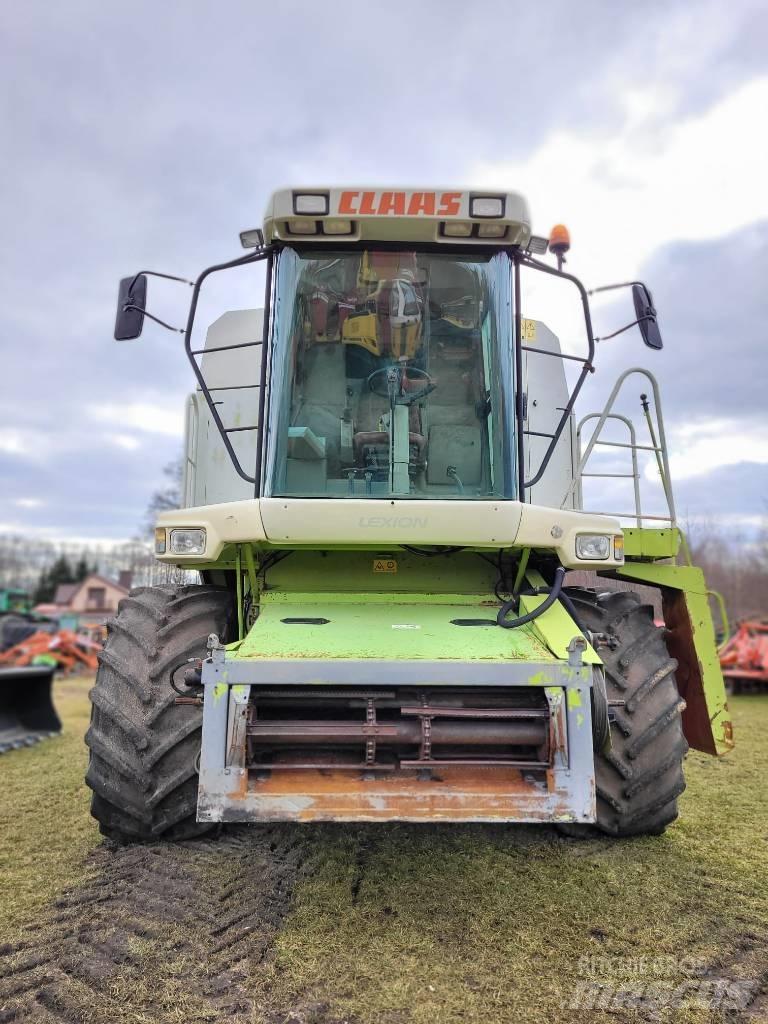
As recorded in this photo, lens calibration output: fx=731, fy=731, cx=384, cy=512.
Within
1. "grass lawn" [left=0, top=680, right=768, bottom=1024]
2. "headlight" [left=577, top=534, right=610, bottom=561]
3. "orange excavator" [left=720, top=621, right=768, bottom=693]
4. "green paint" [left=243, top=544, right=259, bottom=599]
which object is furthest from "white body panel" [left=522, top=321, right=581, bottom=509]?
"orange excavator" [left=720, top=621, right=768, bottom=693]

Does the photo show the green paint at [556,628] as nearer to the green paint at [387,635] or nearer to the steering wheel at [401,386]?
the green paint at [387,635]

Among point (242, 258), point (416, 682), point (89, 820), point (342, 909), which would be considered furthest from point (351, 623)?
point (89, 820)

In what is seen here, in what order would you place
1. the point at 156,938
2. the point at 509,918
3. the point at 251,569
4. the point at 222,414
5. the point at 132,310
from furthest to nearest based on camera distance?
the point at 222,414
the point at 132,310
the point at 251,569
the point at 509,918
the point at 156,938

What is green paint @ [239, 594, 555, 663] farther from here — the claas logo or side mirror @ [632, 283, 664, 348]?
the claas logo

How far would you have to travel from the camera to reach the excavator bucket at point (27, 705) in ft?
24.0

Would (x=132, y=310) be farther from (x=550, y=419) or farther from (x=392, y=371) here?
(x=550, y=419)

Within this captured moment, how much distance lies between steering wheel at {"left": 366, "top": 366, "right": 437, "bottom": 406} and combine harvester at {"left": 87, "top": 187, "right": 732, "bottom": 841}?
0.04 ft

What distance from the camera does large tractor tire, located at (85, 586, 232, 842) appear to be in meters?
3.09

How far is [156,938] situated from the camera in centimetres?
262

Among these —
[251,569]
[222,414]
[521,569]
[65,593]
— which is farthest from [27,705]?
[65,593]

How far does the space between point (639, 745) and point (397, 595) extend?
1275mm

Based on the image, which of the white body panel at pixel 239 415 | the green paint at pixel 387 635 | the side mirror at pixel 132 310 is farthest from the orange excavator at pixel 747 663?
the side mirror at pixel 132 310

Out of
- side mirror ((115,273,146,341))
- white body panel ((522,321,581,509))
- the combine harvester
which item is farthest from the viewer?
white body panel ((522,321,581,509))

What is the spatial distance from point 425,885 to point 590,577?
2.33 meters
